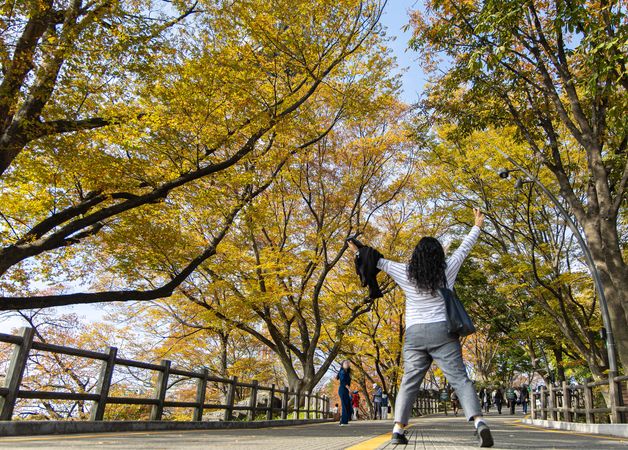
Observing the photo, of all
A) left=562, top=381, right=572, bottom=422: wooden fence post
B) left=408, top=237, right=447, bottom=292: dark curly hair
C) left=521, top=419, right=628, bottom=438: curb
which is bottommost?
left=521, top=419, right=628, bottom=438: curb

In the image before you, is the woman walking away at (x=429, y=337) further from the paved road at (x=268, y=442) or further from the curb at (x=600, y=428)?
the curb at (x=600, y=428)

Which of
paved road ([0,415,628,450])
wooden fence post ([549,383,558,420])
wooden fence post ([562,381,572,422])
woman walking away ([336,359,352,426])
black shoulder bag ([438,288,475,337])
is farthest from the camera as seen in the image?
wooden fence post ([549,383,558,420])

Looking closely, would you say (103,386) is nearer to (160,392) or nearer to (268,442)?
(160,392)

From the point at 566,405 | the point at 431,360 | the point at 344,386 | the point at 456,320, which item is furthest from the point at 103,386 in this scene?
the point at 566,405

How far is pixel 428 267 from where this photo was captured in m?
3.91

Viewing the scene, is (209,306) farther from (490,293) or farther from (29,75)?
(490,293)

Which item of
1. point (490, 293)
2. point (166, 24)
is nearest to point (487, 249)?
point (490, 293)

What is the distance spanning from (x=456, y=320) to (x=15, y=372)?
5.30 metres

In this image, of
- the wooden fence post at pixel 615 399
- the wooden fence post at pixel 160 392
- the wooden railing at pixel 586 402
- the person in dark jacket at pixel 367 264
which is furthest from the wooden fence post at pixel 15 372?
the wooden fence post at pixel 615 399

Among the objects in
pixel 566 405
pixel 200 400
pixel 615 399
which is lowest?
pixel 200 400

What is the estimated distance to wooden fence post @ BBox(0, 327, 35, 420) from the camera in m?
5.59

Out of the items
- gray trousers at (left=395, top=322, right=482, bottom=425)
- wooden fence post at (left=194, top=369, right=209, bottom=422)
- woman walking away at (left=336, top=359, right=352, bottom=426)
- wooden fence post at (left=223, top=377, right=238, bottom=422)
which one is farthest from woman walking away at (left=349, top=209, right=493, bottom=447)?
woman walking away at (left=336, top=359, right=352, bottom=426)

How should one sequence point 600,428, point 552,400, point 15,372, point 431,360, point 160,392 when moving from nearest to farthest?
point 431,360
point 15,372
point 600,428
point 160,392
point 552,400

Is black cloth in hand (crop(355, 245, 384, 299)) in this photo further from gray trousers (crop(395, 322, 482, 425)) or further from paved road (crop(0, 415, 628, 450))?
paved road (crop(0, 415, 628, 450))
